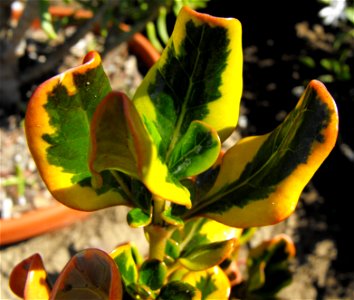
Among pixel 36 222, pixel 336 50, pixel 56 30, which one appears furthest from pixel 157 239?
pixel 336 50

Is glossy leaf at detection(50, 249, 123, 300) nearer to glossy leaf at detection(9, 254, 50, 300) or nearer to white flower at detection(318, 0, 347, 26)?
glossy leaf at detection(9, 254, 50, 300)

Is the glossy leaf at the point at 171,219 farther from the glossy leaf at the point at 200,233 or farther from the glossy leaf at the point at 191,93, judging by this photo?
the glossy leaf at the point at 200,233

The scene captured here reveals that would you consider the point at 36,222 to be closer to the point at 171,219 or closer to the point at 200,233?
the point at 200,233

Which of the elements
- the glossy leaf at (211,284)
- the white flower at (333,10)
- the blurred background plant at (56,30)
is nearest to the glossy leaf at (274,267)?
the glossy leaf at (211,284)

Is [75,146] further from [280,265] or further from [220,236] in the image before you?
[280,265]

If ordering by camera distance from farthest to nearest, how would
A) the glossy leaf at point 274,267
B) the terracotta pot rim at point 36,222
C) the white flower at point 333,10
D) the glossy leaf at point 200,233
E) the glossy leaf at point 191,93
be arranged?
1. the white flower at point 333,10
2. the terracotta pot rim at point 36,222
3. the glossy leaf at point 274,267
4. the glossy leaf at point 200,233
5. the glossy leaf at point 191,93

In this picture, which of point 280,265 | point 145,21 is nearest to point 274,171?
point 280,265
